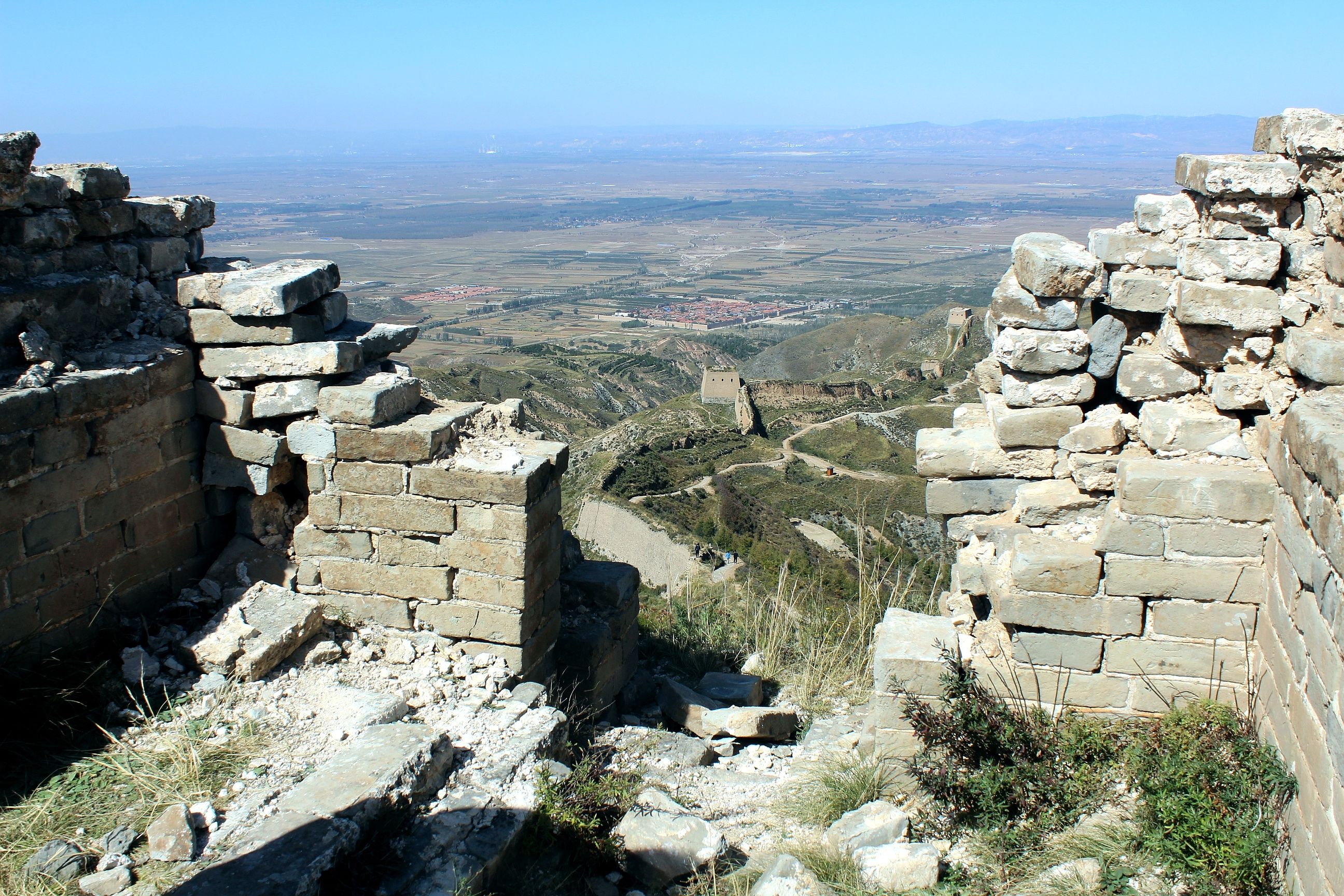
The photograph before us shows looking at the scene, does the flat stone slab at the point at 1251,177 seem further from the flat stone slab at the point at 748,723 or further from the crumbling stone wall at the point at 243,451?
the flat stone slab at the point at 748,723

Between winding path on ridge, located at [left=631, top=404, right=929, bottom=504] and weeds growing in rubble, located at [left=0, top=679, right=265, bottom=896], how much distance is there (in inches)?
1099

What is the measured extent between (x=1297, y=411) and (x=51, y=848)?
4.75m

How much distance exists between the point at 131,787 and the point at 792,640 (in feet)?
16.0

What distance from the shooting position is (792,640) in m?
7.71

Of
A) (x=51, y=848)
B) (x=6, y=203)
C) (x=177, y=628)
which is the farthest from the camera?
(x=177, y=628)

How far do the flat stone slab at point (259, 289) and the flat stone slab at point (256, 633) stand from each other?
1.49 meters

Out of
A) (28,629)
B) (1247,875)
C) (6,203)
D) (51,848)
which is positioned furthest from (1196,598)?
(6,203)

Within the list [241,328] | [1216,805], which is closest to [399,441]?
[241,328]

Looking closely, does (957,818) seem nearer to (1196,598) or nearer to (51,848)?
(1196,598)

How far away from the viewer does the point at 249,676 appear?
4688 mm

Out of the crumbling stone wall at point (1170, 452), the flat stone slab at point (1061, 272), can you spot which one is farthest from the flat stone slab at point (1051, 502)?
the flat stone slab at point (1061, 272)

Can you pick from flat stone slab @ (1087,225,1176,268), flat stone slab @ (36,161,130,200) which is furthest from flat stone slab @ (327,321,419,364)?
flat stone slab @ (1087,225,1176,268)

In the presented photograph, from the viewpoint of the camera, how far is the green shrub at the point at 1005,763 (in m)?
4.14

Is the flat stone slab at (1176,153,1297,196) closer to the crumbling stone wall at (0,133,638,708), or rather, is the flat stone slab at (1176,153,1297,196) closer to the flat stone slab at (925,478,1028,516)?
the flat stone slab at (925,478,1028,516)
